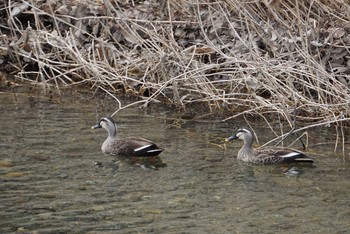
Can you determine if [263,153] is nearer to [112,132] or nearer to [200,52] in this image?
[112,132]

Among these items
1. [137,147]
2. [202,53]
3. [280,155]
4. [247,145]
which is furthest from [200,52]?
[280,155]

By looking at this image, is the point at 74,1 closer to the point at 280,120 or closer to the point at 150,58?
the point at 150,58

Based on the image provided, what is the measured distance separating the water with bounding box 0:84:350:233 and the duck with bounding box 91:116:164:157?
152mm

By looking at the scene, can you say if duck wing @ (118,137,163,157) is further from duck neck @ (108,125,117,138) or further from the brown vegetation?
the brown vegetation

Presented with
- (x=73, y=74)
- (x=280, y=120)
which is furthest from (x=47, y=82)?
(x=280, y=120)

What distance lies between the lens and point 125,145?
12.7m

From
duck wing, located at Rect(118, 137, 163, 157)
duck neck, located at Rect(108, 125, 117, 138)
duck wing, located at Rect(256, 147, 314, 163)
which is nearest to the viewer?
duck wing, located at Rect(256, 147, 314, 163)

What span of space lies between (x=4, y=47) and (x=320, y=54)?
5.25 metres

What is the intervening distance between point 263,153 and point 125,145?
170 centimetres

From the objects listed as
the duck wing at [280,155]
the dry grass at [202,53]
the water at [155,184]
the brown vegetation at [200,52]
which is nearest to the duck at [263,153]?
the duck wing at [280,155]

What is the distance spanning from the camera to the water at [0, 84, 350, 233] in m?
9.74

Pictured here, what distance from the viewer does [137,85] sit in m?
15.6

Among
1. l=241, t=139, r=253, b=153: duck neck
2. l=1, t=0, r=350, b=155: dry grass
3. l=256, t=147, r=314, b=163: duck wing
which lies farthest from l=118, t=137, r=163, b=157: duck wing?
l=1, t=0, r=350, b=155: dry grass

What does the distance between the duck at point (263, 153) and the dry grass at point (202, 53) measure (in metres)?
0.77
